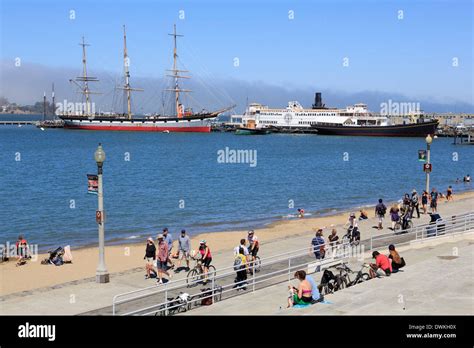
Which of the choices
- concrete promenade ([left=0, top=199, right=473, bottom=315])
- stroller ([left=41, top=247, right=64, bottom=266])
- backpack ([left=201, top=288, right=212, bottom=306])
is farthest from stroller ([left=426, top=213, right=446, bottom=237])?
stroller ([left=41, top=247, right=64, bottom=266])

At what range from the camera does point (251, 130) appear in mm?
170250

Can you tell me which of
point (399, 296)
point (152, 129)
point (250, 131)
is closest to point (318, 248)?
point (399, 296)

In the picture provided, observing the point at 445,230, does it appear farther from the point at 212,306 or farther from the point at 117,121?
the point at 117,121

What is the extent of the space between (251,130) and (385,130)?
35850 millimetres

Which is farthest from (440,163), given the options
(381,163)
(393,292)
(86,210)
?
(393,292)

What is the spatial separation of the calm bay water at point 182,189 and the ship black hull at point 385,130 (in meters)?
52.9

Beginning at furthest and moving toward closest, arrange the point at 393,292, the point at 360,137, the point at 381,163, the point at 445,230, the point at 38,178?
the point at 360,137 < the point at 381,163 < the point at 38,178 < the point at 445,230 < the point at 393,292

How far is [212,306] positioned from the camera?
12969 millimetres

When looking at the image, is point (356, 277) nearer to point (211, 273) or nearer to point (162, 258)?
point (211, 273)

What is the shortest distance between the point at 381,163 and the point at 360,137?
7669 cm

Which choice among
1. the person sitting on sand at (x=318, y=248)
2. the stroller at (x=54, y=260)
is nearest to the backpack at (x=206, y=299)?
→ the person sitting on sand at (x=318, y=248)

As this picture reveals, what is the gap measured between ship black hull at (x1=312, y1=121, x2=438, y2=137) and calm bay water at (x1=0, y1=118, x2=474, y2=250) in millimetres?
52895
